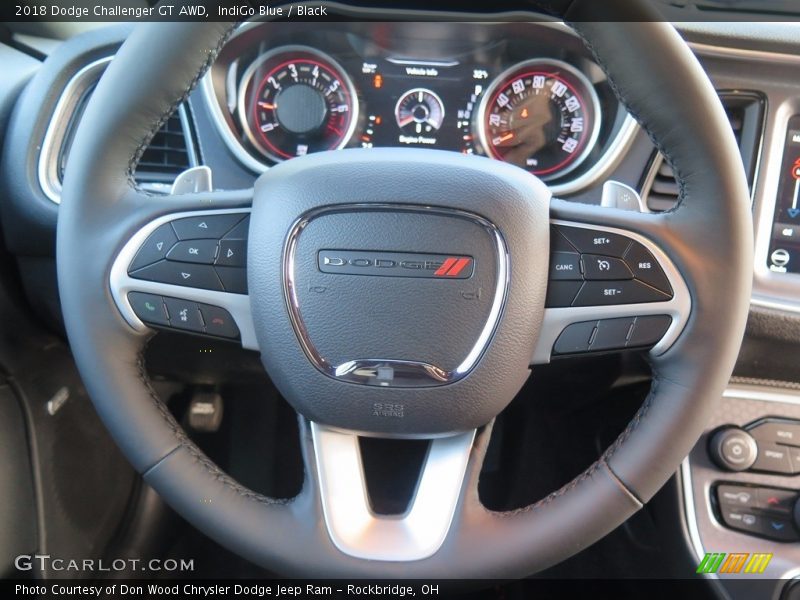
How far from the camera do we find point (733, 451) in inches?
45.3

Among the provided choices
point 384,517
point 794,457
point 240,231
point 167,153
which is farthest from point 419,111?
point 794,457

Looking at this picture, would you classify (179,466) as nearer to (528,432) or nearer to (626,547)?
(528,432)

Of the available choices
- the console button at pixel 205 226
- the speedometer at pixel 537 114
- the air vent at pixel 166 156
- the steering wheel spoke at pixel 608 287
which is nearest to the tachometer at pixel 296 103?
the air vent at pixel 166 156

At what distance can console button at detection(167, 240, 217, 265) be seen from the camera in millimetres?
812

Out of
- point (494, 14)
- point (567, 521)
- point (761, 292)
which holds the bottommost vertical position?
point (567, 521)

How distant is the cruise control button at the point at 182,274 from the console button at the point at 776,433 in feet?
2.87

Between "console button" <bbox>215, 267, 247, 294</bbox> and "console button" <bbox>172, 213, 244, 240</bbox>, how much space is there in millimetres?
38

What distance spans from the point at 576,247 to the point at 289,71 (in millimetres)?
681

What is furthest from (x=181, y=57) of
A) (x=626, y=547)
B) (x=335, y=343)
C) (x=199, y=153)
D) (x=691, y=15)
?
(x=626, y=547)

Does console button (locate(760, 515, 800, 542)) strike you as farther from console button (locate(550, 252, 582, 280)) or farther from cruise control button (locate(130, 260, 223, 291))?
cruise control button (locate(130, 260, 223, 291))

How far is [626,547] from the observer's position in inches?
56.4

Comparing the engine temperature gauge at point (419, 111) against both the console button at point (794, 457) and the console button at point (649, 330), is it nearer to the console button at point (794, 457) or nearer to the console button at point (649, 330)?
the console button at point (649, 330)

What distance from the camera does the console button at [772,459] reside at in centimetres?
117

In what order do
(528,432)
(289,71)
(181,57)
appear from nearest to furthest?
(181,57) → (289,71) → (528,432)
